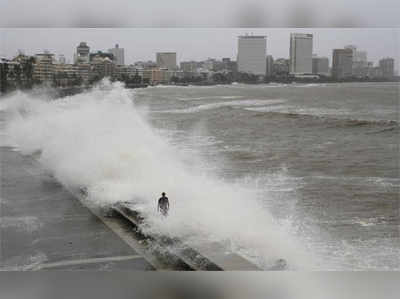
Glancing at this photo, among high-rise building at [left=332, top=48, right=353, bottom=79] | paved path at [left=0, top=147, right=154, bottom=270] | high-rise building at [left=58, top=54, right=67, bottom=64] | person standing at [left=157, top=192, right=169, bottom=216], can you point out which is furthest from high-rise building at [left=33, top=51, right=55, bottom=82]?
high-rise building at [left=332, top=48, right=353, bottom=79]

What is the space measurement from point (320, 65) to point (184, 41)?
Answer: 861mm

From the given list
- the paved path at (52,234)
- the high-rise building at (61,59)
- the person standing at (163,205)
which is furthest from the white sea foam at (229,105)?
the paved path at (52,234)

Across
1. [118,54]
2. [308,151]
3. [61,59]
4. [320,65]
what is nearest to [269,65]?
[320,65]

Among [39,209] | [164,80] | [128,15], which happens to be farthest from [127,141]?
[128,15]

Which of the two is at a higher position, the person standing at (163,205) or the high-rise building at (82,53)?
the high-rise building at (82,53)

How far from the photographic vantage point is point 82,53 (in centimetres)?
298

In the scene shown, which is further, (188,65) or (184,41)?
(188,65)

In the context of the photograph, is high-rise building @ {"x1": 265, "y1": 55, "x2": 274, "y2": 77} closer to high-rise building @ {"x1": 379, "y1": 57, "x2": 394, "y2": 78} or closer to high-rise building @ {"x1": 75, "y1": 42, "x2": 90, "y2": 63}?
high-rise building @ {"x1": 379, "y1": 57, "x2": 394, "y2": 78}

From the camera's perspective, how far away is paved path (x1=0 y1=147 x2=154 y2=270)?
9.29 feet

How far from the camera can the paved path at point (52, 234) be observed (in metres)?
2.83

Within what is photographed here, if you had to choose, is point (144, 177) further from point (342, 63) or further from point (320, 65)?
point (342, 63)

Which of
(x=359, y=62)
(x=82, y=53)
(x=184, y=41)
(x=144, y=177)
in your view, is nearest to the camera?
(x=184, y=41)

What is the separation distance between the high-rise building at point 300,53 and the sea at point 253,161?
133 millimetres

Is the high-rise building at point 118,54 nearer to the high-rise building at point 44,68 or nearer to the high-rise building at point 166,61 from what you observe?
the high-rise building at point 166,61
